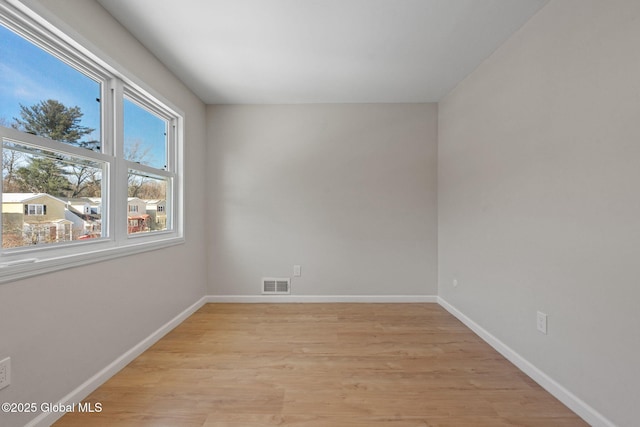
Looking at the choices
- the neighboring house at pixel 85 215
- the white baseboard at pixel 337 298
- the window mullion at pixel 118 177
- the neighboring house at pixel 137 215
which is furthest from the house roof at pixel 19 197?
the white baseboard at pixel 337 298

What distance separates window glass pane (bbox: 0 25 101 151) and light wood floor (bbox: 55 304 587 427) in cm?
163

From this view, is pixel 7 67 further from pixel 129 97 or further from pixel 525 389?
pixel 525 389

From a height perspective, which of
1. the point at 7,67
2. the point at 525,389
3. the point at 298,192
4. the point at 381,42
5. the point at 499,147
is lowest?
the point at 525,389

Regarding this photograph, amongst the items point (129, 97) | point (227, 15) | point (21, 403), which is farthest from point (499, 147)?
point (21, 403)

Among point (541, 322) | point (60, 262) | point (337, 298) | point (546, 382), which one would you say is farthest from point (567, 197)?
point (60, 262)

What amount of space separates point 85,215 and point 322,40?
215 centimetres

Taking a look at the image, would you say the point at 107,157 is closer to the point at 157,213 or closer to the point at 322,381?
the point at 157,213

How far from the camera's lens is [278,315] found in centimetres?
290

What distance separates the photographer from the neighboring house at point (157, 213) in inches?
96.4

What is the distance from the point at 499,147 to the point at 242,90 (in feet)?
8.64

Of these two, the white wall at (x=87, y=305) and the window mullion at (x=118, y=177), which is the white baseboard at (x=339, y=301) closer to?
the white wall at (x=87, y=305)

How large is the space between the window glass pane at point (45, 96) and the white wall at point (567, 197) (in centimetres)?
306

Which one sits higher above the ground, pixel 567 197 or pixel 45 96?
pixel 45 96

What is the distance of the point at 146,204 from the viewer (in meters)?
2.38
